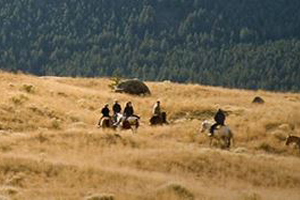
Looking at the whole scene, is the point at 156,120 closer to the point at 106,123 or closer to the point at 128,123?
the point at 128,123

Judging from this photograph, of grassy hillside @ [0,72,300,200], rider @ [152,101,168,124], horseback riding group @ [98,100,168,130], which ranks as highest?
rider @ [152,101,168,124]

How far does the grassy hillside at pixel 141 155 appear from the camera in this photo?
1195 inches

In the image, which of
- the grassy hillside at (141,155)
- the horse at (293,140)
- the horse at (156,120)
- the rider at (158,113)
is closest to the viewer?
the grassy hillside at (141,155)

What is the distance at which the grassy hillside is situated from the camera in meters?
30.3

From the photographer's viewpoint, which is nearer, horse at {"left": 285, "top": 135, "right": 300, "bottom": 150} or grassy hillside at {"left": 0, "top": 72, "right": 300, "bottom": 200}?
grassy hillside at {"left": 0, "top": 72, "right": 300, "bottom": 200}

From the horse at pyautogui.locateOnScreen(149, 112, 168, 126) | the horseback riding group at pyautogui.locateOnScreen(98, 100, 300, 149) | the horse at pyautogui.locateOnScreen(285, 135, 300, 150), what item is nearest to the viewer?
the horseback riding group at pyautogui.locateOnScreen(98, 100, 300, 149)

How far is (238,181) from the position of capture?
33.8 m

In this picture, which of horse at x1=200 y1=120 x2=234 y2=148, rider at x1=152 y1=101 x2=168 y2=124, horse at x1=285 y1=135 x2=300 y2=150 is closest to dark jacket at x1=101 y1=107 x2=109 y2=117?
rider at x1=152 y1=101 x2=168 y2=124

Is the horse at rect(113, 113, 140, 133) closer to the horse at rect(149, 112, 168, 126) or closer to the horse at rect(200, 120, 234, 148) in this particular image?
the horse at rect(149, 112, 168, 126)

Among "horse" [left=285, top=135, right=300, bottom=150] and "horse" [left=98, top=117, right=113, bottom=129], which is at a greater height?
"horse" [left=285, top=135, right=300, bottom=150]

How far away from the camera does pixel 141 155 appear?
1439 inches

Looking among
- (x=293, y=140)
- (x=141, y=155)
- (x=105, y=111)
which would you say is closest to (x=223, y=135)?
(x=293, y=140)

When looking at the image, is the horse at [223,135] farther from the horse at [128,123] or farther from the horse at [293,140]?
the horse at [128,123]

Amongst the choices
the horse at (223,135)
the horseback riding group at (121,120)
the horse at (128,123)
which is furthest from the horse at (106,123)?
the horse at (223,135)
